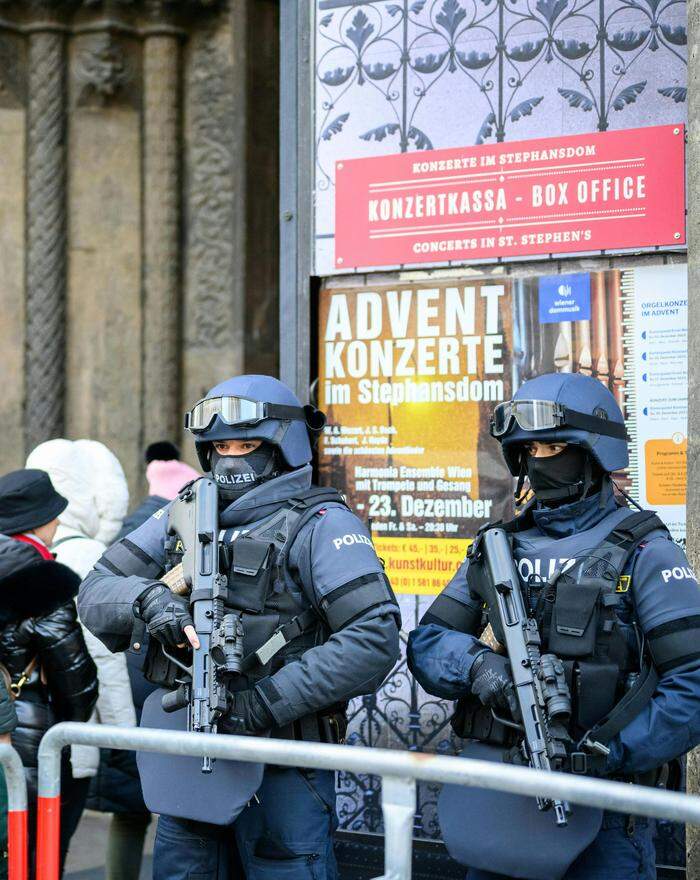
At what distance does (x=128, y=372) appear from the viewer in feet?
25.6

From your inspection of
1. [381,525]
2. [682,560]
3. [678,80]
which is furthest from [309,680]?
[678,80]

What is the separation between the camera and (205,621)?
3.24 meters

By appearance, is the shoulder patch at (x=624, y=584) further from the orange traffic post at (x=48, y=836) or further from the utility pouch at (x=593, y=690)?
the orange traffic post at (x=48, y=836)

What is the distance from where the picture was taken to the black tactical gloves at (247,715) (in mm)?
3217

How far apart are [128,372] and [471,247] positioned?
371 centimetres

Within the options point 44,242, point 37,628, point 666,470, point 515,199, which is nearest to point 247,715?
point 37,628

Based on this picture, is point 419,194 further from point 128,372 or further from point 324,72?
point 128,372

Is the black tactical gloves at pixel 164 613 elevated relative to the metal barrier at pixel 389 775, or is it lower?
elevated

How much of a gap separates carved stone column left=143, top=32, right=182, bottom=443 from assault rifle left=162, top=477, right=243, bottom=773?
431cm

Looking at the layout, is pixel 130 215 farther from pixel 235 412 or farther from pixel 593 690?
pixel 593 690

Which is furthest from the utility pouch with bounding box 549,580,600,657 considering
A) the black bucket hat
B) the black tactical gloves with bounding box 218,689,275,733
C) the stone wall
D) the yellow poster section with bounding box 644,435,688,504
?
the stone wall

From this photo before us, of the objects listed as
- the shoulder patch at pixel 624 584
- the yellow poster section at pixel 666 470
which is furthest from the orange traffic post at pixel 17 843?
the yellow poster section at pixel 666 470

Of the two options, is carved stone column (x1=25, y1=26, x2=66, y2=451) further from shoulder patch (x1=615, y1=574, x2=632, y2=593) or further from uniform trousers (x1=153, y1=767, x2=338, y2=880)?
shoulder patch (x1=615, y1=574, x2=632, y2=593)

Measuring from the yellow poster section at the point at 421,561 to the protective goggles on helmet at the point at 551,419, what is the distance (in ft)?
4.31
